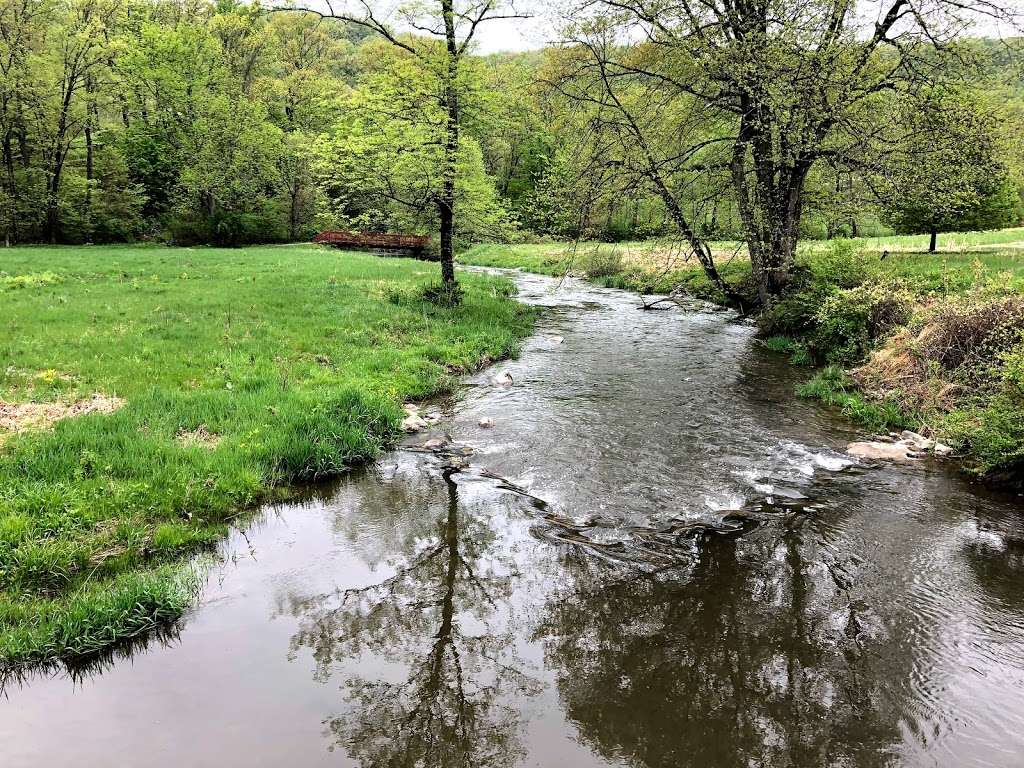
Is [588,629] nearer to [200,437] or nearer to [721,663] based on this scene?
[721,663]

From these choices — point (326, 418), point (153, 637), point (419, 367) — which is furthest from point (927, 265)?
point (153, 637)

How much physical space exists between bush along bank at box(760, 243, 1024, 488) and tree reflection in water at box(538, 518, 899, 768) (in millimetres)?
3832

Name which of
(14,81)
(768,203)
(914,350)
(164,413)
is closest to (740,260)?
(768,203)

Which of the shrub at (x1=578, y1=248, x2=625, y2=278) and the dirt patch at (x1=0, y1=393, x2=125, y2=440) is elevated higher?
the shrub at (x1=578, y1=248, x2=625, y2=278)

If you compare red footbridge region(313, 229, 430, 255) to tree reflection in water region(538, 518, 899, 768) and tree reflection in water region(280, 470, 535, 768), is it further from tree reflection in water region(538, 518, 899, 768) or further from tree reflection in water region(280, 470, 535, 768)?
tree reflection in water region(538, 518, 899, 768)

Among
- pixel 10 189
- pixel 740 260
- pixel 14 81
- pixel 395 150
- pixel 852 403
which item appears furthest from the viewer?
pixel 10 189

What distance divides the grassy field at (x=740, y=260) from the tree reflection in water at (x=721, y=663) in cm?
869

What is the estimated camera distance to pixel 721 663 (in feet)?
15.2

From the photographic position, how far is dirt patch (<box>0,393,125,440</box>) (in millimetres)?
7539

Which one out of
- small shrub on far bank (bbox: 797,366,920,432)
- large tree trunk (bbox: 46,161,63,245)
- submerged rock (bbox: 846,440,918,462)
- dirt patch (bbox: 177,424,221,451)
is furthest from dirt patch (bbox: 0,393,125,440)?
Answer: large tree trunk (bbox: 46,161,63,245)

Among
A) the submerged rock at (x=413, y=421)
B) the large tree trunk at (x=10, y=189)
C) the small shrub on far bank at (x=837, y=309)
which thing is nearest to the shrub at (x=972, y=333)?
the small shrub on far bank at (x=837, y=309)

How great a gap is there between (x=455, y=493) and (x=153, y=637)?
3.58 m

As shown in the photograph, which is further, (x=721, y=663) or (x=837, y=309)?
(x=837, y=309)

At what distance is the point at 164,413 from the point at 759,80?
1330 centimetres
